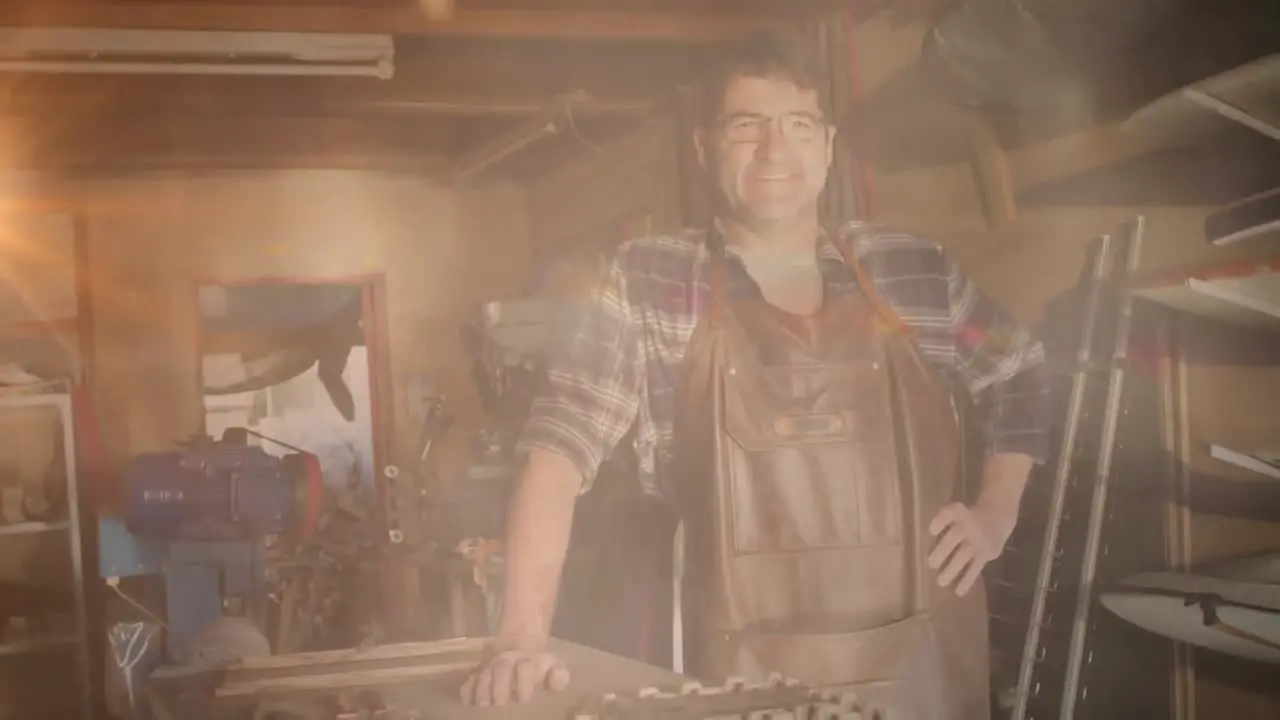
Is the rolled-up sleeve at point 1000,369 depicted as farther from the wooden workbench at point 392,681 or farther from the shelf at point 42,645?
the shelf at point 42,645

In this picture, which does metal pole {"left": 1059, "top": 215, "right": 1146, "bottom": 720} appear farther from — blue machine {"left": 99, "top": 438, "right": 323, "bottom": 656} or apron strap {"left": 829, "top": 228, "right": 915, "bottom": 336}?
blue machine {"left": 99, "top": 438, "right": 323, "bottom": 656}

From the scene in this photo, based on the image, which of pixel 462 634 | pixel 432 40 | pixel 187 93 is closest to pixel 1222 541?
pixel 462 634

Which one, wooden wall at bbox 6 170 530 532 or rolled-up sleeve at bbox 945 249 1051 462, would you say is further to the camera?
rolled-up sleeve at bbox 945 249 1051 462

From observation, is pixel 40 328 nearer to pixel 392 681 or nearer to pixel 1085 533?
pixel 392 681

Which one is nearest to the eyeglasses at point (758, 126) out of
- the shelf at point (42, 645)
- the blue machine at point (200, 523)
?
the blue machine at point (200, 523)

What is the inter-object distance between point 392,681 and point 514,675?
99 mm

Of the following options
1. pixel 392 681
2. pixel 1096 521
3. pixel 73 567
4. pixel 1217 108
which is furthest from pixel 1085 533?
pixel 73 567

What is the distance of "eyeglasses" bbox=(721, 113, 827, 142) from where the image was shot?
102 cm

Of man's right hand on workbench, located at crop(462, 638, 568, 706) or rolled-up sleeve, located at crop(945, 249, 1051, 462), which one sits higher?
rolled-up sleeve, located at crop(945, 249, 1051, 462)

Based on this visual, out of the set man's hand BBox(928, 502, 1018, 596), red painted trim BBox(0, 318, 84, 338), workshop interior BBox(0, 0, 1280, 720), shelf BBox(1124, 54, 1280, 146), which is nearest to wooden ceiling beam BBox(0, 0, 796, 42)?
workshop interior BBox(0, 0, 1280, 720)

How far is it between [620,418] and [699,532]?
4.6 inches

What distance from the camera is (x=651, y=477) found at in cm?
98

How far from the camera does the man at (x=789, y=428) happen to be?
98 centimetres

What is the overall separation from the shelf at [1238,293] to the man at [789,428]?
16 cm
